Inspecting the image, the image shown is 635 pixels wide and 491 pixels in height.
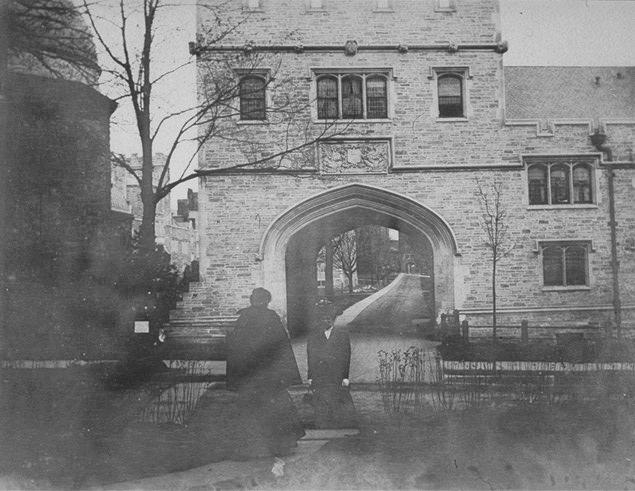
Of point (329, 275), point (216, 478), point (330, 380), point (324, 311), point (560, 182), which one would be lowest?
point (216, 478)

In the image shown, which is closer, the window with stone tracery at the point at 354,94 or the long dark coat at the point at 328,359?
the long dark coat at the point at 328,359

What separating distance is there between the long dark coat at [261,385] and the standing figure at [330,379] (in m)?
0.72

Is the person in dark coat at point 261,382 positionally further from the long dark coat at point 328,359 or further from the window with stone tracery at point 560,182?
the window with stone tracery at point 560,182

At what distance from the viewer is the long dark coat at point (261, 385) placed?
445cm

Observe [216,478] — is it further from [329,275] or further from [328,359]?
[329,275]

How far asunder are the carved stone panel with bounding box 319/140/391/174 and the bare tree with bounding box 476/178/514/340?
1830mm

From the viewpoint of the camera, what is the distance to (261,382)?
4.48m

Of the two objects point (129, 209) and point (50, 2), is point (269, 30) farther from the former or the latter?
point (50, 2)

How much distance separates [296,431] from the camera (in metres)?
4.58

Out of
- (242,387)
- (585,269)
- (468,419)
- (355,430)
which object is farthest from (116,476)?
(585,269)

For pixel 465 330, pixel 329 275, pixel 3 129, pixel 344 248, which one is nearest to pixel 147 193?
pixel 3 129

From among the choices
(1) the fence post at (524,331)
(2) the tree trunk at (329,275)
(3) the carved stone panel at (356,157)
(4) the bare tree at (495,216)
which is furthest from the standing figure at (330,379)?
(3) the carved stone panel at (356,157)

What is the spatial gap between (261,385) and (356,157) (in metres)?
6.18

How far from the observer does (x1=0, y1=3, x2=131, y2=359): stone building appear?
5.80 metres
